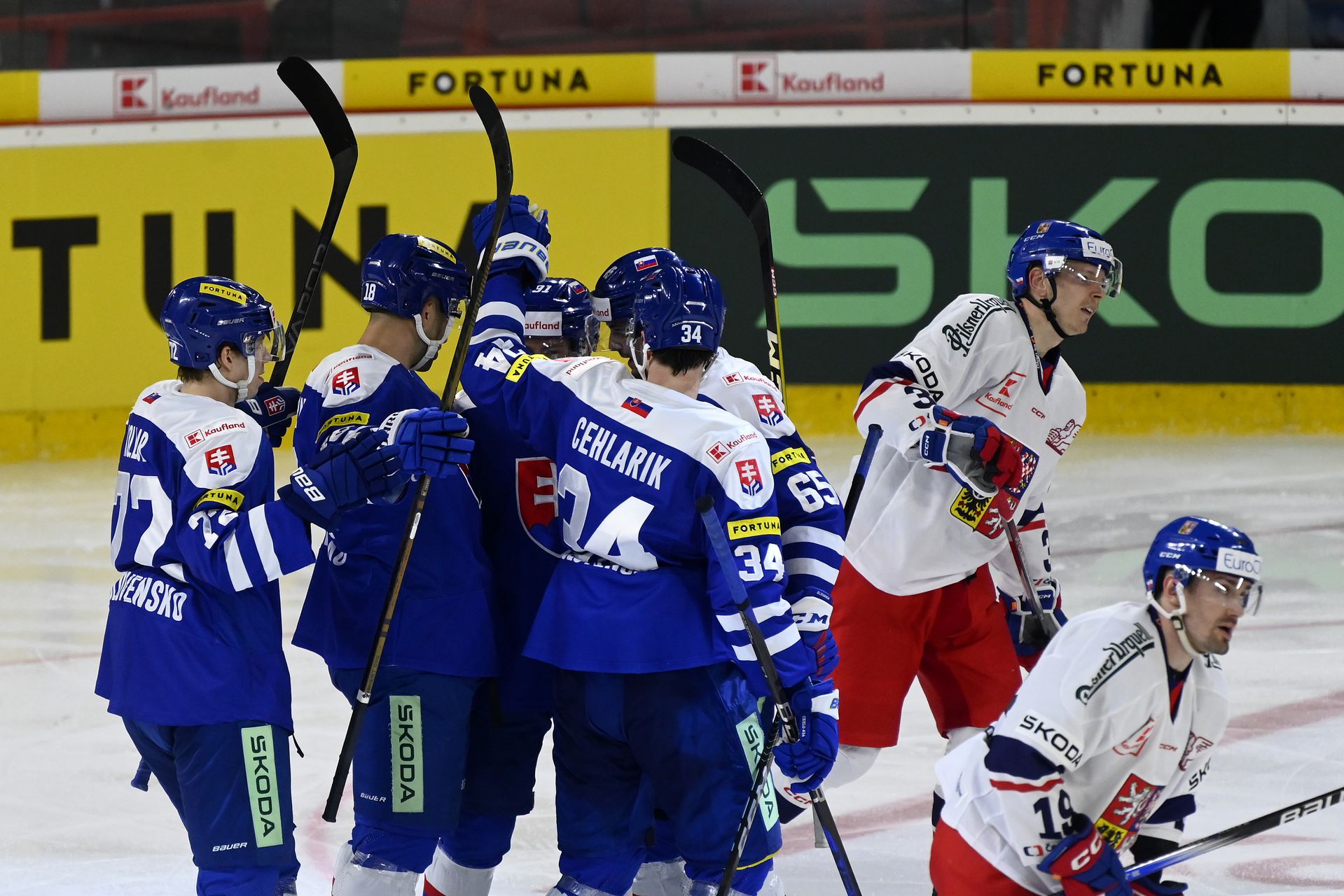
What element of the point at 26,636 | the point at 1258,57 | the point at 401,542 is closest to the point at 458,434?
the point at 401,542

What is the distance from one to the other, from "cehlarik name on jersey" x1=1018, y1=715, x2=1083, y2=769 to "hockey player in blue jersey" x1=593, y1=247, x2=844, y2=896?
0.59 meters

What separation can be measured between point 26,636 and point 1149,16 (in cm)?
658

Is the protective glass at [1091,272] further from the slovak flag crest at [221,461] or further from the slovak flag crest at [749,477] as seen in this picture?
the slovak flag crest at [221,461]

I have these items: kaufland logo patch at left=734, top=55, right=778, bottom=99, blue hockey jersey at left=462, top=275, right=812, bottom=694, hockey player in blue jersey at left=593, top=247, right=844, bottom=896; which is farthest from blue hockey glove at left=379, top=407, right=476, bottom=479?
kaufland logo patch at left=734, top=55, right=778, bottom=99

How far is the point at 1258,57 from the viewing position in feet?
29.7

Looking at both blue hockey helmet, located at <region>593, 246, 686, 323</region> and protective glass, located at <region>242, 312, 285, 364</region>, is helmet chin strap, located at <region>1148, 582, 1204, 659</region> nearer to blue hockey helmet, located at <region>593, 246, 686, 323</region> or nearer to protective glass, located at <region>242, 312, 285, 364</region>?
blue hockey helmet, located at <region>593, 246, 686, 323</region>

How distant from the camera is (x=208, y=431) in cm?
299

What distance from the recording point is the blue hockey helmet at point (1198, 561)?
2537 mm

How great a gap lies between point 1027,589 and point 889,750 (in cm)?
100

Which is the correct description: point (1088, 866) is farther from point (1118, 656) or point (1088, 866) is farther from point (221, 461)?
point (221, 461)

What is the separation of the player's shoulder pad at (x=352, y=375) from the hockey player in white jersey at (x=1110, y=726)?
130 centimetres

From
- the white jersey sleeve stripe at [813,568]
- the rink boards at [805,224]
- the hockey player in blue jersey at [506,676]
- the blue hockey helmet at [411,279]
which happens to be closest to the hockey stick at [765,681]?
the white jersey sleeve stripe at [813,568]

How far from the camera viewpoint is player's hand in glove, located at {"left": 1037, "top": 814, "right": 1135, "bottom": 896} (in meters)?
2.55

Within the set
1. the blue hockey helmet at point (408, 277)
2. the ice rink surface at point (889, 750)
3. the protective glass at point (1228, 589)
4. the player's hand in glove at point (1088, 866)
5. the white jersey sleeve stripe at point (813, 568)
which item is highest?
the blue hockey helmet at point (408, 277)
